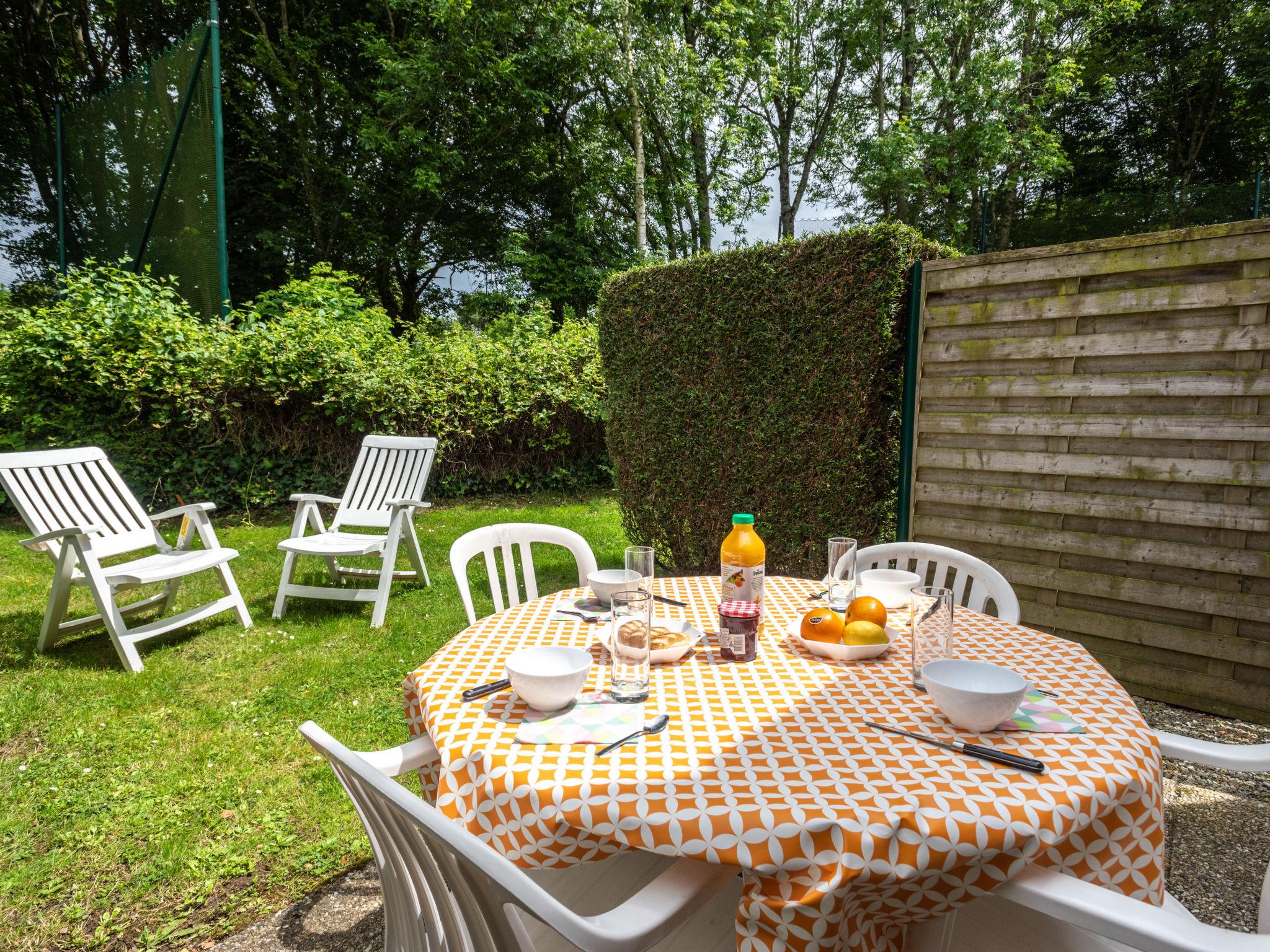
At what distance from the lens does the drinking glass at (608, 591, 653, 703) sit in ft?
3.87

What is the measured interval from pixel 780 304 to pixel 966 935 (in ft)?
10.5

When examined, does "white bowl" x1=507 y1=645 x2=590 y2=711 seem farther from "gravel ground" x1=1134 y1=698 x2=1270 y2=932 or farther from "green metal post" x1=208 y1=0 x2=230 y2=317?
"green metal post" x1=208 y1=0 x2=230 y2=317

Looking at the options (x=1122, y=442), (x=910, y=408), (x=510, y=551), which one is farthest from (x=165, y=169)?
(x=1122, y=442)

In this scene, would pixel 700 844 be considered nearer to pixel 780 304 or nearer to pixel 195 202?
pixel 780 304

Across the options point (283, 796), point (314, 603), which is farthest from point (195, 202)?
point (283, 796)

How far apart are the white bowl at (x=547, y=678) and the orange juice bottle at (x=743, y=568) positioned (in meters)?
0.44

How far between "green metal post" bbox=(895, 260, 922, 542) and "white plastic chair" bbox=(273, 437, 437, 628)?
2.70 m

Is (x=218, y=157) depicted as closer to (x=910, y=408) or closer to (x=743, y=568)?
(x=910, y=408)

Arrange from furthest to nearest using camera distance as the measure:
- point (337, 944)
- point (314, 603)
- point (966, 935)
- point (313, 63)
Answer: point (313, 63)
point (314, 603)
point (337, 944)
point (966, 935)

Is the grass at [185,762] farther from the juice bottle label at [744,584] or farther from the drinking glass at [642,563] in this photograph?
the juice bottle label at [744,584]

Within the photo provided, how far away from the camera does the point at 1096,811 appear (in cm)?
89

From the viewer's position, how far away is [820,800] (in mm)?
873

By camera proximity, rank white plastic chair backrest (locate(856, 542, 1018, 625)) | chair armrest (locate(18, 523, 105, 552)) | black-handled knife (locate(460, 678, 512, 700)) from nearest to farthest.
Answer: black-handled knife (locate(460, 678, 512, 700)), white plastic chair backrest (locate(856, 542, 1018, 625)), chair armrest (locate(18, 523, 105, 552))

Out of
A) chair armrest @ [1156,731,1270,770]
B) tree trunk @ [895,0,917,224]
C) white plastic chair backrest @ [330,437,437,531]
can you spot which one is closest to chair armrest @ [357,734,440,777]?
chair armrest @ [1156,731,1270,770]
